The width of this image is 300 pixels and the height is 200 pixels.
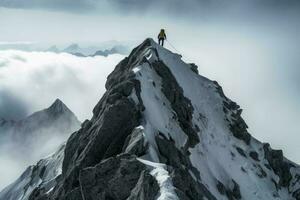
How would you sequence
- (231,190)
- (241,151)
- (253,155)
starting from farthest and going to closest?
(253,155), (241,151), (231,190)

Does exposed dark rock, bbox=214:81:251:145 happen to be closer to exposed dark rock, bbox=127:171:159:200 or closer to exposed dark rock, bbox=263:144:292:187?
exposed dark rock, bbox=263:144:292:187

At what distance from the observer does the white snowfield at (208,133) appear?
80.8 meters

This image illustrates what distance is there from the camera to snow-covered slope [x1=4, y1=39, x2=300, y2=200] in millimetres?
49031

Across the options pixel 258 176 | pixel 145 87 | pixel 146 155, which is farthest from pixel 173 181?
pixel 258 176

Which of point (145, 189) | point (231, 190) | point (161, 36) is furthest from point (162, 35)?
point (145, 189)

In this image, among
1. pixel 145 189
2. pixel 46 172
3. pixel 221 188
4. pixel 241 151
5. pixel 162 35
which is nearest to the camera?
pixel 145 189

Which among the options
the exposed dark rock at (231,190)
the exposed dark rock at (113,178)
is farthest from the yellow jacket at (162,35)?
the exposed dark rock at (113,178)

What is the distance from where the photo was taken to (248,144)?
4419 inches

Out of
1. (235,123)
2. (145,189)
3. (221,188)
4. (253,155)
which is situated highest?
(145,189)

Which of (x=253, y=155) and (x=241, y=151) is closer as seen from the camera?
(x=241, y=151)

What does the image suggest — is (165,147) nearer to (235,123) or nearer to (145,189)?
(145,189)

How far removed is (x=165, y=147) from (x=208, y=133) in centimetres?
3508

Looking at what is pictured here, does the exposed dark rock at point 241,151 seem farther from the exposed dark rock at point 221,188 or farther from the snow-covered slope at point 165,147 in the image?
the exposed dark rock at point 221,188

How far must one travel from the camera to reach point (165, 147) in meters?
66.7
